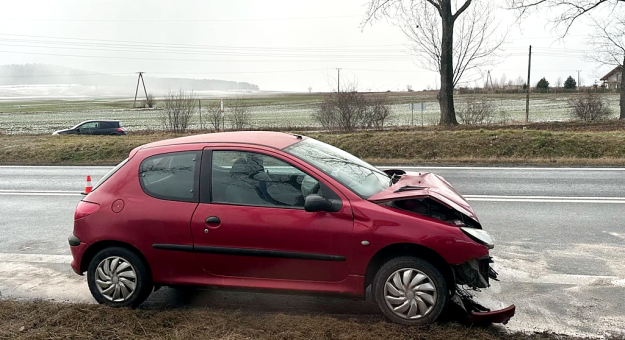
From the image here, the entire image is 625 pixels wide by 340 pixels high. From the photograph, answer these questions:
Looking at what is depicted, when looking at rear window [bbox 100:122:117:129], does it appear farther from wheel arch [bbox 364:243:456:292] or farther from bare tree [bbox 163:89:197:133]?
wheel arch [bbox 364:243:456:292]

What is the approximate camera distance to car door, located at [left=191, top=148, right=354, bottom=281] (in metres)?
4.12

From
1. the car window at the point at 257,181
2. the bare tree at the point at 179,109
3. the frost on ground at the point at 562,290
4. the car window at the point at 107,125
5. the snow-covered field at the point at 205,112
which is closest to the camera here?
the frost on ground at the point at 562,290

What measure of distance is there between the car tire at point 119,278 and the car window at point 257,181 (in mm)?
918

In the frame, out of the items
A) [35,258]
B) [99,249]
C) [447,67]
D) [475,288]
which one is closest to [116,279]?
[99,249]

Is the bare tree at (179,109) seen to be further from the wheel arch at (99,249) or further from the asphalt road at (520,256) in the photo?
the wheel arch at (99,249)

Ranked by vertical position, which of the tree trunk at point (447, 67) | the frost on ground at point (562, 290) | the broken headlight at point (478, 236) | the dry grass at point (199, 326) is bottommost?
the frost on ground at point (562, 290)

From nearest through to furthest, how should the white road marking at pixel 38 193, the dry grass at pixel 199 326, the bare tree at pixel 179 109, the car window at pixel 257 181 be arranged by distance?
the dry grass at pixel 199 326
the car window at pixel 257 181
the white road marking at pixel 38 193
the bare tree at pixel 179 109

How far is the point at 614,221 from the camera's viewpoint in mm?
7438

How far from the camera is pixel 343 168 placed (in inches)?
187

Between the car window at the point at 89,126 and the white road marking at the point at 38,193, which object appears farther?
the car window at the point at 89,126

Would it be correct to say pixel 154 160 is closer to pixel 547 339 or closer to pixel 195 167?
pixel 195 167

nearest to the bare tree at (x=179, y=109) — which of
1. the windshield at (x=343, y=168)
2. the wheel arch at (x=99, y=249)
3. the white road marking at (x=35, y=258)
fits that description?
the white road marking at (x=35, y=258)

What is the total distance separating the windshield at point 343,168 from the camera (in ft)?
14.4

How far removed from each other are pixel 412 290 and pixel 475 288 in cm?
60
